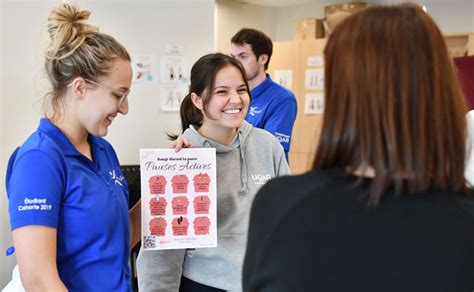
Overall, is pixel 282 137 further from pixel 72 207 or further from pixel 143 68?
pixel 72 207

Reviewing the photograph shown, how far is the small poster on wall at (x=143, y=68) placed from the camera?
3730mm

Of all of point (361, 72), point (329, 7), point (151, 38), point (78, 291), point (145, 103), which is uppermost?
point (329, 7)

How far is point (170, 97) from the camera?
151 inches

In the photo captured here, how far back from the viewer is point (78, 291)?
1346mm

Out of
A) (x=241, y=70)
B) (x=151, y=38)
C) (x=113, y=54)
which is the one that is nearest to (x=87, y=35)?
(x=113, y=54)

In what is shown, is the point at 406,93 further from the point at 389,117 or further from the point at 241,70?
the point at 241,70

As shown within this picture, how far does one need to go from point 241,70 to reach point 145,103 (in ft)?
6.73

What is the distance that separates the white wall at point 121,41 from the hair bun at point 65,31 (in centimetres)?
180

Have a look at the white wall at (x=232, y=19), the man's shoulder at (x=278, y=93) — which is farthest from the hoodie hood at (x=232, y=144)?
the white wall at (x=232, y=19)

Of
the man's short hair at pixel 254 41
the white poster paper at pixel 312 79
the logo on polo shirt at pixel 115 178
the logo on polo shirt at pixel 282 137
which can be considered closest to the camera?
the logo on polo shirt at pixel 115 178

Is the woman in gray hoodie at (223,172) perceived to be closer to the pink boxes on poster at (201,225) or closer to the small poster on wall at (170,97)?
the pink boxes on poster at (201,225)

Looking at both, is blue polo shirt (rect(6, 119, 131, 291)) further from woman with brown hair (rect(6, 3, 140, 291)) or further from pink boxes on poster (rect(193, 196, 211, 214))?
pink boxes on poster (rect(193, 196, 211, 214))

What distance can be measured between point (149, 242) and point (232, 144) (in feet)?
1.41

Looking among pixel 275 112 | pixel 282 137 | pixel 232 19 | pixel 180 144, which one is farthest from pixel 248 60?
pixel 232 19
